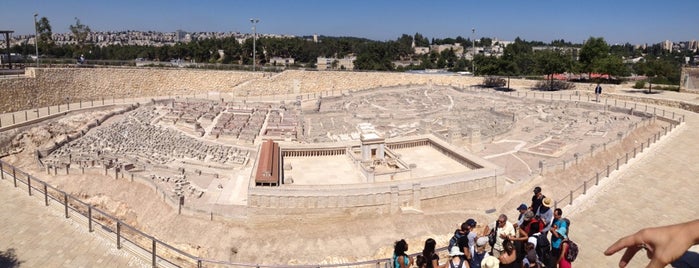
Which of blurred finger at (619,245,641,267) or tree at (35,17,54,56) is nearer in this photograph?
blurred finger at (619,245,641,267)

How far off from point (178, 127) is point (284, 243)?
16.8m

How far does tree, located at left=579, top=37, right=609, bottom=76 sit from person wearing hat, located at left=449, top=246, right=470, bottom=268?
4402 centimetres

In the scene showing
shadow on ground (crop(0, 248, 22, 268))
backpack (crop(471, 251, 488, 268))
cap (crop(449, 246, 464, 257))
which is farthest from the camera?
shadow on ground (crop(0, 248, 22, 268))

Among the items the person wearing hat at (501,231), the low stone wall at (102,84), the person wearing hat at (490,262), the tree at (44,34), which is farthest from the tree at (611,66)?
the tree at (44,34)

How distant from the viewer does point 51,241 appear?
983 centimetres

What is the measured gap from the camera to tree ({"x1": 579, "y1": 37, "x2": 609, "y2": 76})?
149 ft

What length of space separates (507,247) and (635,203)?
26.0 ft

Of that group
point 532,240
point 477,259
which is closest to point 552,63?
point 532,240

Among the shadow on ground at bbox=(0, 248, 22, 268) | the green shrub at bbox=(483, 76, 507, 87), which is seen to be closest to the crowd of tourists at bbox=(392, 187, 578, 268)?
the shadow on ground at bbox=(0, 248, 22, 268)

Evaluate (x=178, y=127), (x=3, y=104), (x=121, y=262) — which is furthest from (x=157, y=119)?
(x=121, y=262)

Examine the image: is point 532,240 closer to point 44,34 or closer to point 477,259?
point 477,259

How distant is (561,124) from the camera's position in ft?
99.6

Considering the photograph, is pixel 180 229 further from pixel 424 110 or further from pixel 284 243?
pixel 424 110

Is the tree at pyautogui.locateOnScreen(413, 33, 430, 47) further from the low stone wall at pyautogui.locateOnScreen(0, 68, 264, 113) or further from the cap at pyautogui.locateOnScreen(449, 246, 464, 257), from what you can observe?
the cap at pyautogui.locateOnScreen(449, 246, 464, 257)
